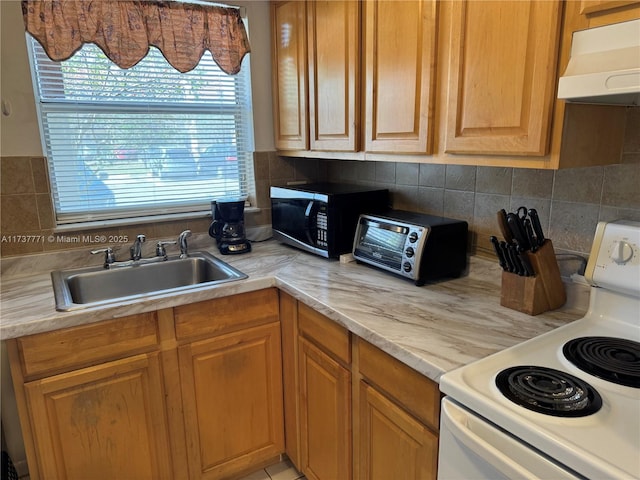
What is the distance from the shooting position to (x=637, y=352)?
107 centimetres

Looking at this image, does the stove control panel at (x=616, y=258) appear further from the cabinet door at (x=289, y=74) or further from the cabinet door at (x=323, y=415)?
the cabinet door at (x=289, y=74)

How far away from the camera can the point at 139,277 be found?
6.62 feet

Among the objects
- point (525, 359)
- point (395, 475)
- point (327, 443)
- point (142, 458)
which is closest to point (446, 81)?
point (525, 359)

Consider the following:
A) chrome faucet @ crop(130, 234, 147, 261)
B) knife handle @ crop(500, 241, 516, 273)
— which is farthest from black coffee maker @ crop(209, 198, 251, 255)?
knife handle @ crop(500, 241, 516, 273)

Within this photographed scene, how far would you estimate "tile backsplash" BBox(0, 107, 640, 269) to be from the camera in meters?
1.31

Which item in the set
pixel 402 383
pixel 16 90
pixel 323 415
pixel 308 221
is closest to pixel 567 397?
pixel 402 383

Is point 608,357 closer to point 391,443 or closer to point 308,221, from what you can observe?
point 391,443

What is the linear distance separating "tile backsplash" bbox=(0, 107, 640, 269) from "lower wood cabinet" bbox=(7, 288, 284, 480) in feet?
2.20

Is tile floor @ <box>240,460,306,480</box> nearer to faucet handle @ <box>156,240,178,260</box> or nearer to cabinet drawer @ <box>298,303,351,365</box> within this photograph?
cabinet drawer @ <box>298,303,351,365</box>

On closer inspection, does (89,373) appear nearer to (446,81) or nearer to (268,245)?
(268,245)

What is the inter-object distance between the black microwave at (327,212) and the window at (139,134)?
469 millimetres

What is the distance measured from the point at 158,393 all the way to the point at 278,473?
728 mm

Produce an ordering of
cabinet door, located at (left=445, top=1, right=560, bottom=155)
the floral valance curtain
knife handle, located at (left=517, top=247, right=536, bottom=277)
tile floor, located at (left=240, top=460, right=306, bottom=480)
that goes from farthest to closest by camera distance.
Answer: tile floor, located at (left=240, top=460, right=306, bottom=480)
the floral valance curtain
knife handle, located at (left=517, top=247, right=536, bottom=277)
cabinet door, located at (left=445, top=1, right=560, bottom=155)

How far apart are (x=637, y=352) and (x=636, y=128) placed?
0.62 m
